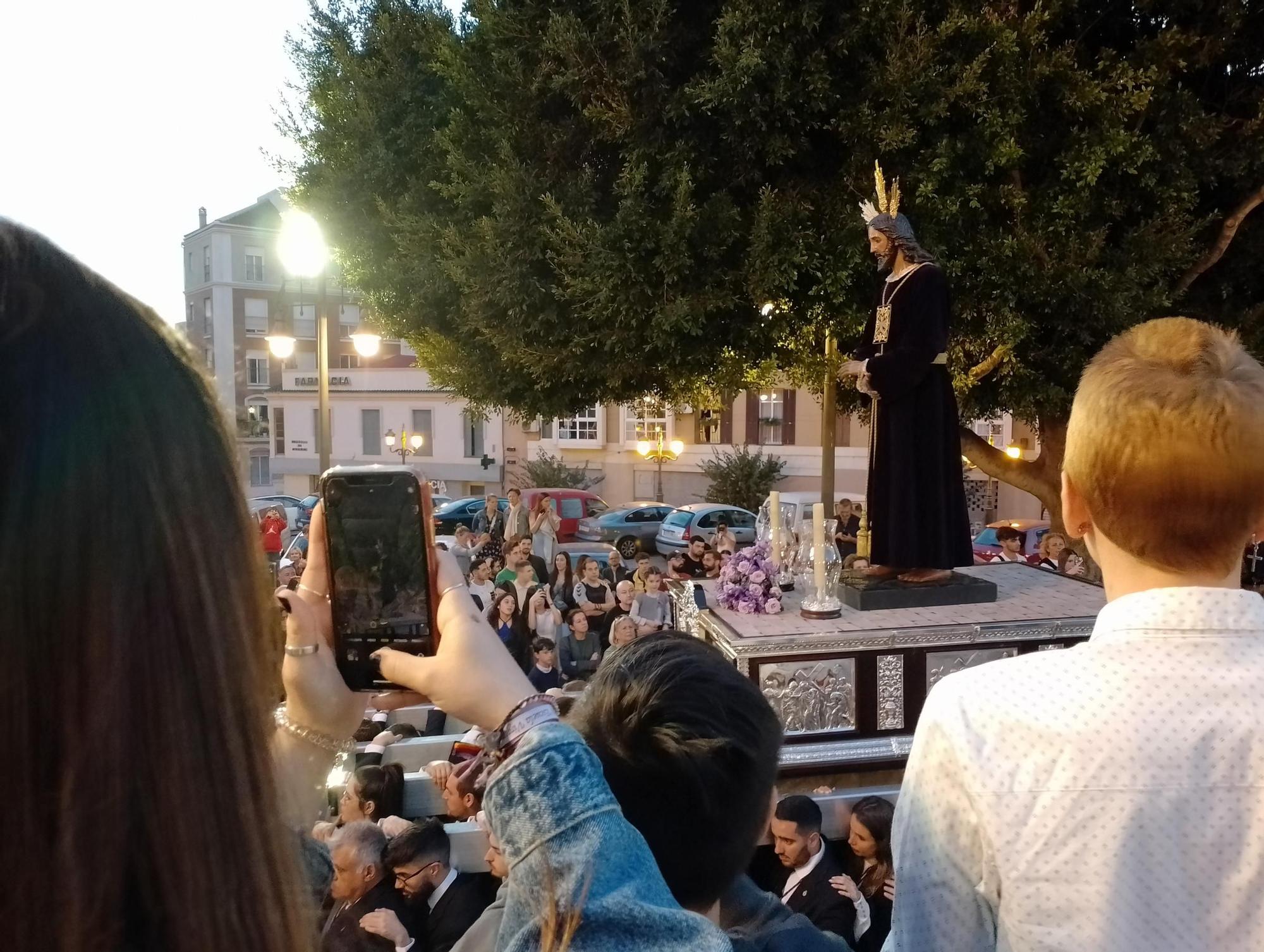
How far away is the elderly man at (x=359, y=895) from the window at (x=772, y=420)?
24213 mm

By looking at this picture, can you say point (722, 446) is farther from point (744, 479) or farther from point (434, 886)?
point (434, 886)

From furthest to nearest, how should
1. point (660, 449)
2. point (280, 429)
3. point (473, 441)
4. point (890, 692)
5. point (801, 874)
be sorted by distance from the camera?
point (280, 429)
point (473, 441)
point (660, 449)
point (890, 692)
point (801, 874)

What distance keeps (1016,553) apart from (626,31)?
6288 mm

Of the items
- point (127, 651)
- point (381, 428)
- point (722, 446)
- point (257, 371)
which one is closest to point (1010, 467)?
point (127, 651)

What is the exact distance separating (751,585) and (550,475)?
74.4 feet

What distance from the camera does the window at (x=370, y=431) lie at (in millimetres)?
33531

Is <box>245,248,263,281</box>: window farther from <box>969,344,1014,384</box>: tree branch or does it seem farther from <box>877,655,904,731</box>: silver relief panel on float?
<box>877,655,904,731</box>: silver relief panel on float

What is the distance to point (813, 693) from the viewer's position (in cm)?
474

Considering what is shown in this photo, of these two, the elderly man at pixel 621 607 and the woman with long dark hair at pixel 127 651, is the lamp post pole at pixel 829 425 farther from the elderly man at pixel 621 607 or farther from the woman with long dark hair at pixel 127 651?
the woman with long dark hair at pixel 127 651

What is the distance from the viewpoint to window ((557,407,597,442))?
98.6ft

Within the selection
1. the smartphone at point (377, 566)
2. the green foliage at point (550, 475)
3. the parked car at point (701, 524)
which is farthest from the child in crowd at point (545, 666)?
the green foliage at point (550, 475)

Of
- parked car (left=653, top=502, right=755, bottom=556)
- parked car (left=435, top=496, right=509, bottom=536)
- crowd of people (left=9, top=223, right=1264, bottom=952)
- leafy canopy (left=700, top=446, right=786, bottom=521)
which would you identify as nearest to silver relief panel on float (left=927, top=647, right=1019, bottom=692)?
crowd of people (left=9, top=223, right=1264, bottom=952)

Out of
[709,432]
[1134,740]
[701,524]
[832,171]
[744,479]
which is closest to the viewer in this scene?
[1134,740]

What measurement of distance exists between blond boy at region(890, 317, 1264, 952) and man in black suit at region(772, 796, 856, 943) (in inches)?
68.2
